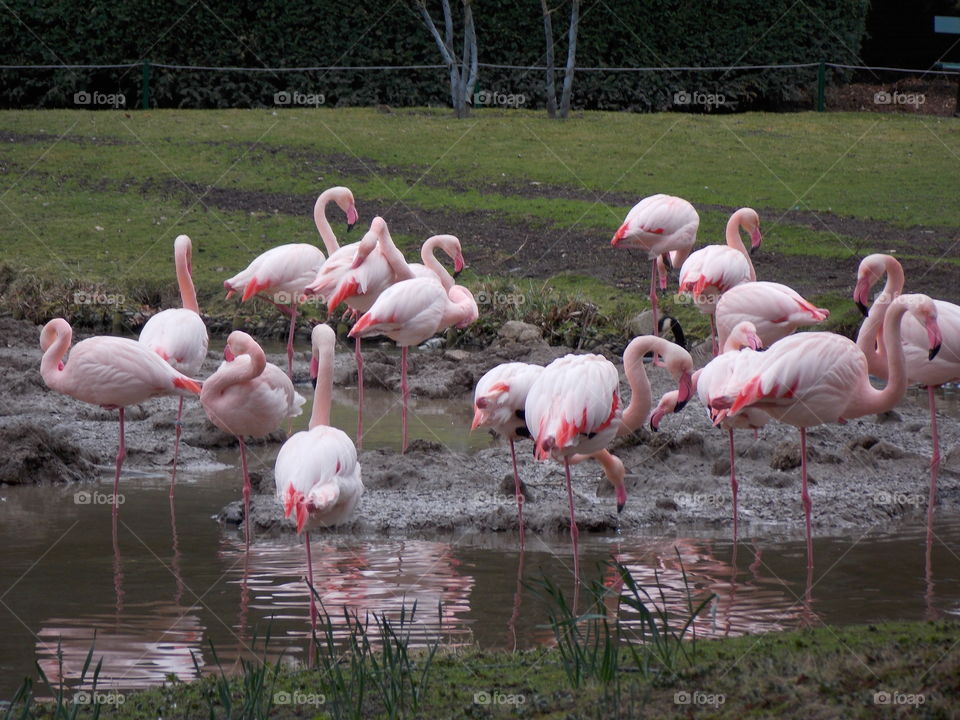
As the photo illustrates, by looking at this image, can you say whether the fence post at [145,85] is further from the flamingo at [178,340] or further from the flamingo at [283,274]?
the flamingo at [178,340]

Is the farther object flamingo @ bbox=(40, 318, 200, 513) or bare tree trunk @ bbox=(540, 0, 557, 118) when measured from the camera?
bare tree trunk @ bbox=(540, 0, 557, 118)

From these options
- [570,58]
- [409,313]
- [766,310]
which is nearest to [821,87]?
[570,58]

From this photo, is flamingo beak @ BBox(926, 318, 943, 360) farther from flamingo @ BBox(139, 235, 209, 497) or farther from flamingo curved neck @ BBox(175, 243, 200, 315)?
flamingo curved neck @ BBox(175, 243, 200, 315)

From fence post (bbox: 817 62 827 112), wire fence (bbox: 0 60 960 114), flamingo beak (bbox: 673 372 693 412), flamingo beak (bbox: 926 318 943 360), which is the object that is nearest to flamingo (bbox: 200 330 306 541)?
flamingo beak (bbox: 673 372 693 412)

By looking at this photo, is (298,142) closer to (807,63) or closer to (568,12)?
(568,12)

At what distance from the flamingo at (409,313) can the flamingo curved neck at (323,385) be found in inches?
75.1

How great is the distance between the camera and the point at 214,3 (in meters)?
22.1

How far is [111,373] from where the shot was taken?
7301 millimetres

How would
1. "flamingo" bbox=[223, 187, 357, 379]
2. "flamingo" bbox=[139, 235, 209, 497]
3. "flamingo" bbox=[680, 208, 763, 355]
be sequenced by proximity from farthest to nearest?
"flamingo" bbox=[223, 187, 357, 379], "flamingo" bbox=[680, 208, 763, 355], "flamingo" bbox=[139, 235, 209, 497]

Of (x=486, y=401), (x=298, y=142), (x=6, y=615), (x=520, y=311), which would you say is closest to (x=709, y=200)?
(x=520, y=311)

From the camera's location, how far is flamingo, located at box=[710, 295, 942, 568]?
626 cm

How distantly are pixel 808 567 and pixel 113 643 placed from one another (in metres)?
3.20

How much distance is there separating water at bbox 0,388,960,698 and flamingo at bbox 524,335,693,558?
0.58 m

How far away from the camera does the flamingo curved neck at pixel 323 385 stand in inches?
245
